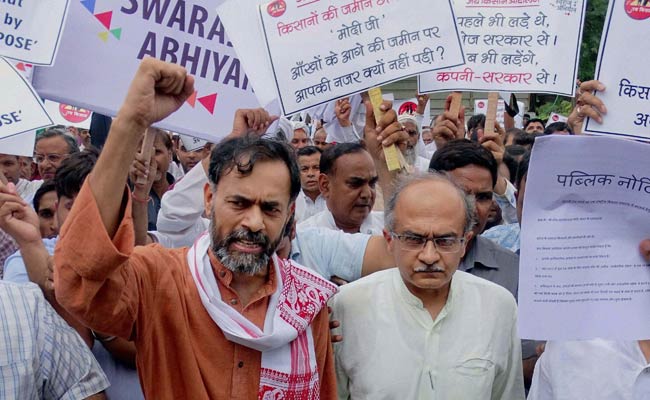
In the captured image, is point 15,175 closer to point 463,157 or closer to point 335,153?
point 335,153

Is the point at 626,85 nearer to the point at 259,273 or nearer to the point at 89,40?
the point at 259,273

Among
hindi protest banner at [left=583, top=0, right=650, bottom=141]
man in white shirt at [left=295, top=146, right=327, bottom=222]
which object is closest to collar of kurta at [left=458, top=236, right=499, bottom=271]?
hindi protest banner at [left=583, top=0, right=650, bottom=141]

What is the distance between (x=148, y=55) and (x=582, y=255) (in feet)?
7.77

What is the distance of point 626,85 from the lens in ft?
12.2

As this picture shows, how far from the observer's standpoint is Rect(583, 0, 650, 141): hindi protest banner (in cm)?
370

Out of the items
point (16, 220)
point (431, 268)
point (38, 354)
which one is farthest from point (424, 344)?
point (16, 220)

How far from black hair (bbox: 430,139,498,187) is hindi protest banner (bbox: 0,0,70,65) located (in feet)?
6.24

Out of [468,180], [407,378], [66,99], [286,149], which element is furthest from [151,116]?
[468,180]

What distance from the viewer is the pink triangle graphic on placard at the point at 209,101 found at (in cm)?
432

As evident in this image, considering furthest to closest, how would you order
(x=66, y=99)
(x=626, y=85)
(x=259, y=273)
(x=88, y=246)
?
(x=66, y=99)
(x=626, y=85)
(x=259, y=273)
(x=88, y=246)

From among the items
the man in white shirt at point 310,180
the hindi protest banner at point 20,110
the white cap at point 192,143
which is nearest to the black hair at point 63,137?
the white cap at point 192,143

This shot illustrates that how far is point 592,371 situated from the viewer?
2.81 metres

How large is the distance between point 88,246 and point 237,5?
227 centimetres

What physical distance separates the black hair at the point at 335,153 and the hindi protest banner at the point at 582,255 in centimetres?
257
